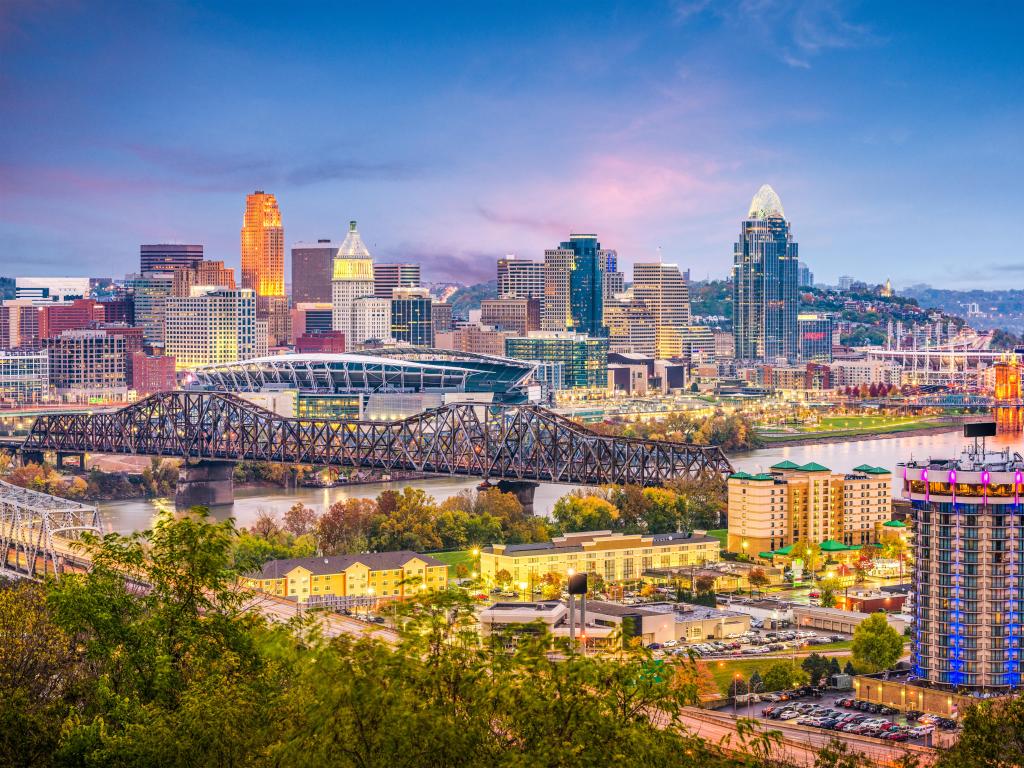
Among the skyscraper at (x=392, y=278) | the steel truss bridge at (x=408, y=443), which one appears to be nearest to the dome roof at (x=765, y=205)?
the skyscraper at (x=392, y=278)

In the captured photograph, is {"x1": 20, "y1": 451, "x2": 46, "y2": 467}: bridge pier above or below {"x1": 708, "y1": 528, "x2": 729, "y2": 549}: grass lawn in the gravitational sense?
above

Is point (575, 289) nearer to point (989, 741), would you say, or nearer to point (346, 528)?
point (346, 528)

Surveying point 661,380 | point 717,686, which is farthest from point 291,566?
point 661,380

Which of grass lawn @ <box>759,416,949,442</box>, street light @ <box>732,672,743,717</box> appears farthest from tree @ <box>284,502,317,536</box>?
grass lawn @ <box>759,416,949,442</box>

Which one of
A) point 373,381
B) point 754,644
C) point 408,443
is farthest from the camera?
point 373,381

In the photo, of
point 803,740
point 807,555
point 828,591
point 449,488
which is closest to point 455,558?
point 807,555

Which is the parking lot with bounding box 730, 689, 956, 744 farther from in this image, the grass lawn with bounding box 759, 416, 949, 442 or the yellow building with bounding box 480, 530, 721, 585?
the grass lawn with bounding box 759, 416, 949, 442
